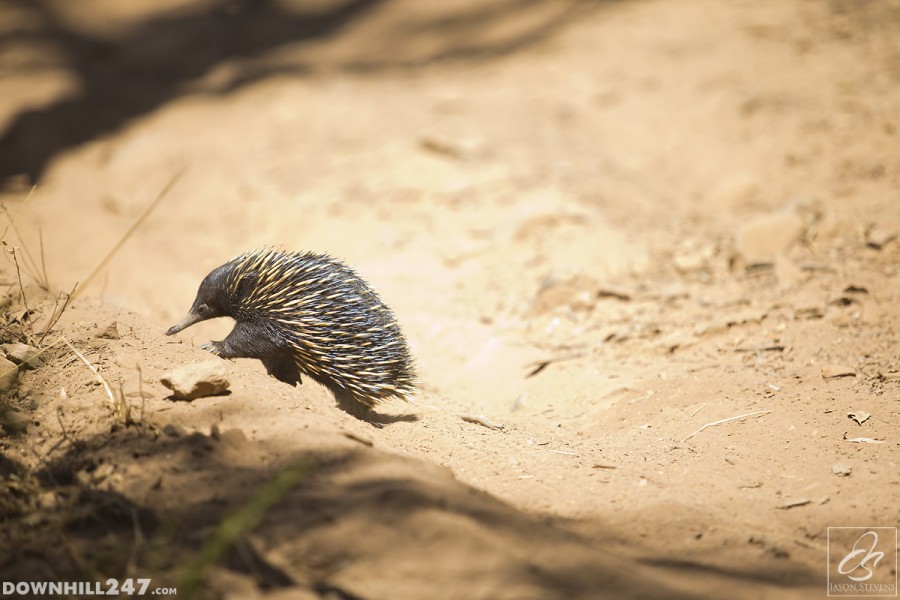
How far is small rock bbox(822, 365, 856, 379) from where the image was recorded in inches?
183

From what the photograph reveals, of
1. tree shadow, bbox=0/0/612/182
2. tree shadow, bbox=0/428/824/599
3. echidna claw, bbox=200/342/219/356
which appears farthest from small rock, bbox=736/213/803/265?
tree shadow, bbox=0/0/612/182

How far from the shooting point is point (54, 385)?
3.75 metres

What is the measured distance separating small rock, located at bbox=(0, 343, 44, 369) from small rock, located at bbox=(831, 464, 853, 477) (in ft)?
14.4

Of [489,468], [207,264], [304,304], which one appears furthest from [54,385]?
[207,264]

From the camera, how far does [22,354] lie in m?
3.85

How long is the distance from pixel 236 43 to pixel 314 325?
1111 cm

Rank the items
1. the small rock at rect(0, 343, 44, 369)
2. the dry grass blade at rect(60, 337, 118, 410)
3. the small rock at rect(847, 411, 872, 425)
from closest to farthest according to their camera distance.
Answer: the dry grass blade at rect(60, 337, 118, 410) → the small rock at rect(0, 343, 44, 369) → the small rock at rect(847, 411, 872, 425)

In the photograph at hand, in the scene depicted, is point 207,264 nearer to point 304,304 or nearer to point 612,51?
point 304,304

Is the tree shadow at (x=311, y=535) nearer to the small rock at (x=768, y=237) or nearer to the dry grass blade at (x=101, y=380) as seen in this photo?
the dry grass blade at (x=101, y=380)

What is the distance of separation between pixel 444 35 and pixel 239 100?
4.10 meters

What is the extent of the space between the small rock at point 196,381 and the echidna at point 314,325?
1.00 metres

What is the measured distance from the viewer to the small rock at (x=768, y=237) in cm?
672

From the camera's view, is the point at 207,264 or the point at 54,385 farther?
the point at 207,264

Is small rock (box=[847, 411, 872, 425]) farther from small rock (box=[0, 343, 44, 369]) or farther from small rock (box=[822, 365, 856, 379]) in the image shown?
small rock (box=[0, 343, 44, 369])
